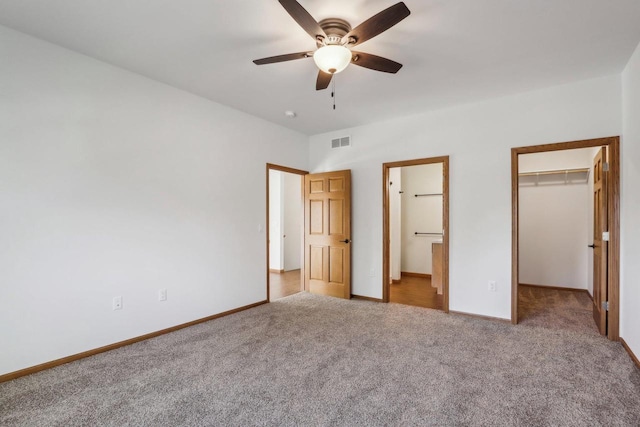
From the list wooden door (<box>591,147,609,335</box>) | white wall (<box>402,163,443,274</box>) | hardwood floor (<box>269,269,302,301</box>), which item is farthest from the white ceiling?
hardwood floor (<box>269,269,302,301</box>)

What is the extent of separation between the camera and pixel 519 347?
285cm

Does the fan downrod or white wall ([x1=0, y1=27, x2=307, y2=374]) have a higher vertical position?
the fan downrod

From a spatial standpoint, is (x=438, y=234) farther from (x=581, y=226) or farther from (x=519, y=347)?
(x=519, y=347)

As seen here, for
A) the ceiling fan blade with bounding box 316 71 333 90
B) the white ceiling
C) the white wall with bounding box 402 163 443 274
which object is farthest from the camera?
the white wall with bounding box 402 163 443 274

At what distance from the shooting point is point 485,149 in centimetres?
366

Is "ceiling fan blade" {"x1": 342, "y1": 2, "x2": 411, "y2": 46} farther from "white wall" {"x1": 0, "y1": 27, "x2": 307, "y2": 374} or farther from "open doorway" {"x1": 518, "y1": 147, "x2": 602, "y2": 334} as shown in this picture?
"open doorway" {"x1": 518, "y1": 147, "x2": 602, "y2": 334}

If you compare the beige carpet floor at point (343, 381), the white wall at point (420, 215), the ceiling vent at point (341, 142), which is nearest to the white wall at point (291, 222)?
the ceiling vent at point (341, 142)

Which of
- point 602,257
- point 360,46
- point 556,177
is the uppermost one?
point 360,46

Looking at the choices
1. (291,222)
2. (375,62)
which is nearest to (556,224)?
(375,62)

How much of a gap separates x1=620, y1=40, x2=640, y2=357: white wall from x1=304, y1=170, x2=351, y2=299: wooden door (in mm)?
2989

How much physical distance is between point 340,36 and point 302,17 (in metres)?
0.49

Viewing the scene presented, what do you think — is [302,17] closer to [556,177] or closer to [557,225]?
[556,177]

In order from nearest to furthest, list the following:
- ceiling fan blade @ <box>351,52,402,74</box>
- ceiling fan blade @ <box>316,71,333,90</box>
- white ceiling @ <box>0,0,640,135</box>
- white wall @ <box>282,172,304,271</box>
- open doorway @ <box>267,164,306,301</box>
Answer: white ceiling @ <box>0,0,640,135</box>
ceiling fan blade @ <box>351,52,402,74</box>
ceiling fan blade @ <box>316,71,333,90</box>
open doorway @ <box>267,164,306,301</box>
white wall @ <box>282,172,304,271</box>

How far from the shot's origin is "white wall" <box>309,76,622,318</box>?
315cm
